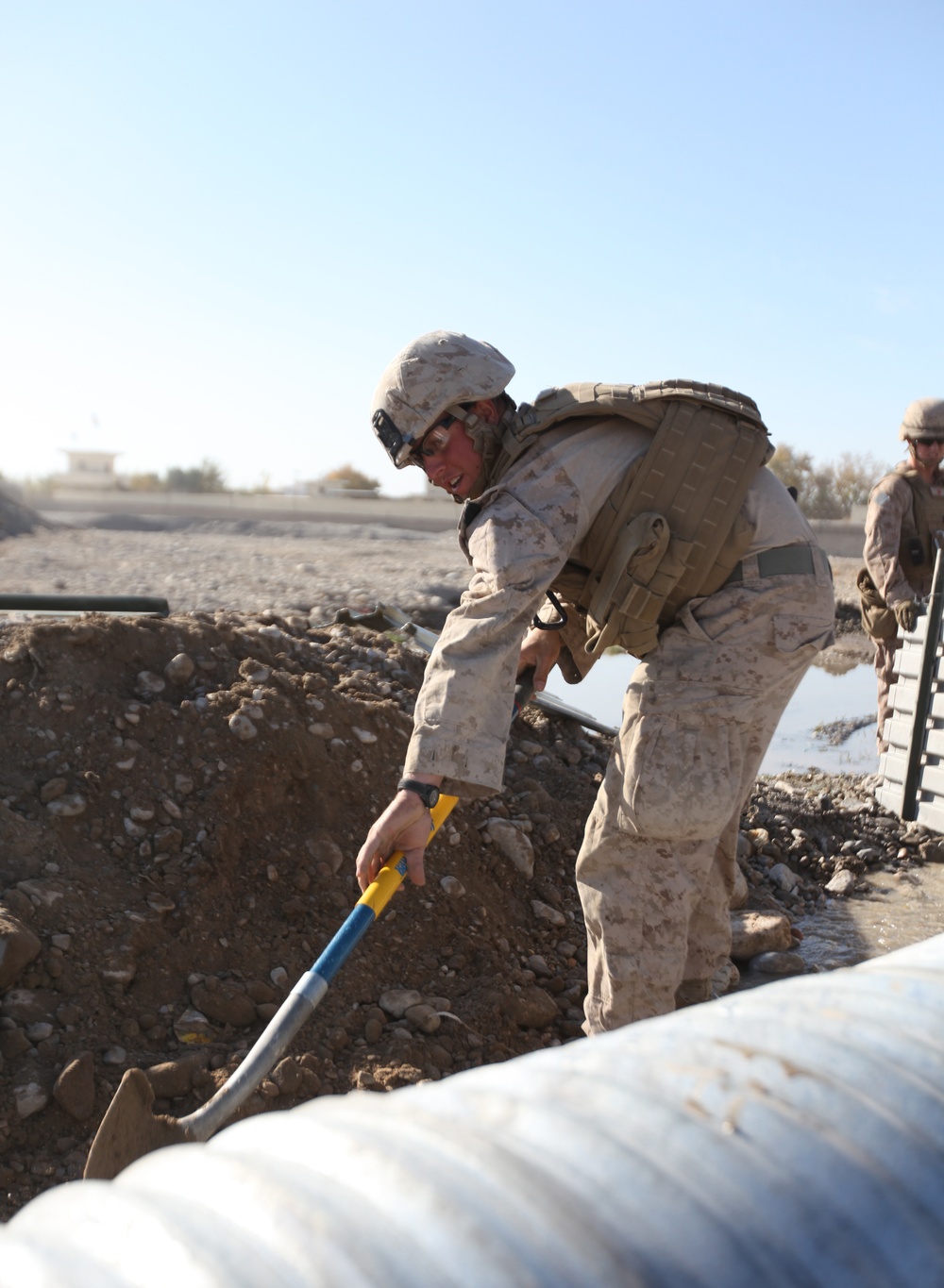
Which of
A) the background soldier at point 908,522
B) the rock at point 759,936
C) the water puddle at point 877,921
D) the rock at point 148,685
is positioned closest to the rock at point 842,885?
→ the water puddle at point 877,921

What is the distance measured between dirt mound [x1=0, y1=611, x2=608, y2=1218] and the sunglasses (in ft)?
4.35

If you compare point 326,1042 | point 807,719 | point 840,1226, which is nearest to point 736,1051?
point 840,1226

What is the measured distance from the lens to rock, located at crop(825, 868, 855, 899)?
16.2ft

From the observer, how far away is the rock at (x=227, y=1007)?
305cm

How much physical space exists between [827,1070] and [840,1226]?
0.17 meters

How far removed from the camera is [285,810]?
373cm

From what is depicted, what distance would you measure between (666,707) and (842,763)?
5107 millimetres

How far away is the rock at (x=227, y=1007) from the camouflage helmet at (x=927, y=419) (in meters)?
4.71

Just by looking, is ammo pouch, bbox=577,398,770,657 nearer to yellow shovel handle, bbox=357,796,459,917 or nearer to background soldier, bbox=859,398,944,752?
yellow shovel handle, bbox=357,796,459,917

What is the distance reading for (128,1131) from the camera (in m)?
2.22

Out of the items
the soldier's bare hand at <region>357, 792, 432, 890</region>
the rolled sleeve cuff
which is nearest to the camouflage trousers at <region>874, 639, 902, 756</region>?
the rolled sleeve cuff

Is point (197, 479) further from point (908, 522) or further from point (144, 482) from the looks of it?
point (908, 522)

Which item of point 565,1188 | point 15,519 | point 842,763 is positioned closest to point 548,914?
point 565,1188

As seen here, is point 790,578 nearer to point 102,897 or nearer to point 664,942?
point 664,942
